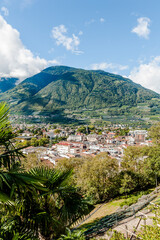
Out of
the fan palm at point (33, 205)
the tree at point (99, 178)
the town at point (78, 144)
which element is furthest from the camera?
the town at point (78, 144)

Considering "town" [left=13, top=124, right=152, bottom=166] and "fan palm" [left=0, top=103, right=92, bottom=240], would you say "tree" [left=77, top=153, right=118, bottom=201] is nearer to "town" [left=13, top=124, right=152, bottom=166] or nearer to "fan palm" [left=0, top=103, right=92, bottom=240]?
"town" [left=13, top=124, right=152, bottom=166]

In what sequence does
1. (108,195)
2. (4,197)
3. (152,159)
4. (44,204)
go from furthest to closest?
(108,195), (152,159), (44,204), (4,197)

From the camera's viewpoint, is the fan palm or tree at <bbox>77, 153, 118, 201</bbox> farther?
tree at <bbox>77, 153, 118, 201</bbox>

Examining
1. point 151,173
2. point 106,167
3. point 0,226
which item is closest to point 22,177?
point 0,226

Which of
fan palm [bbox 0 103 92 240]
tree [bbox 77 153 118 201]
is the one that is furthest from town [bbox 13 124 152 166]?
fan palm [bbox 0 103 92 240]

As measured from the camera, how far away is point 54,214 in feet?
8.71

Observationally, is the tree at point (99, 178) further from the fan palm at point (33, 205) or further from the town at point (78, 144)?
the fan palm at point (33, 205)

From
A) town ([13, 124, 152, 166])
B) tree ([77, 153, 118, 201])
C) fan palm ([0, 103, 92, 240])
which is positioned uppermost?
fan palm ([0, 103, 92, 240])

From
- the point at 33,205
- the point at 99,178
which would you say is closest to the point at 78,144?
the point at 99,178

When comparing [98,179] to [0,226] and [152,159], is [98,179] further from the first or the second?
[0,226]

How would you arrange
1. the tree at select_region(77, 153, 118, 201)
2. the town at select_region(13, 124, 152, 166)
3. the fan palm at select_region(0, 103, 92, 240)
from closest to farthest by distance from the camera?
the fan palm at select_region(0, 103, 92, 240) < the tree at select_region(77, 153, 118, 201) < the town at select_region(13, 124, 152, 166)

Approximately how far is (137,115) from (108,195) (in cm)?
18766

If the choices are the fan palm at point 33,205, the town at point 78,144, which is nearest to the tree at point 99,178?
the town at point 78,144

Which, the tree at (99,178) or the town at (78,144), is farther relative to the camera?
the town at (78,144)
